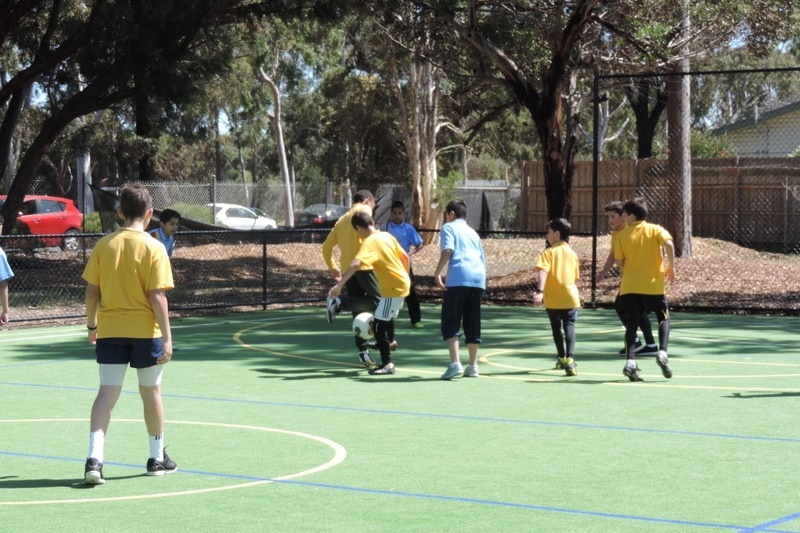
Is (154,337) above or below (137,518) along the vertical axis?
above

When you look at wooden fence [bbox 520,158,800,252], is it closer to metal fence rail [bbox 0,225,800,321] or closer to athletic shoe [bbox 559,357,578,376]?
metal fence rail [bbox 0,225,800,321]

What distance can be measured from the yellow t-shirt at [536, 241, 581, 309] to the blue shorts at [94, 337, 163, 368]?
5.89 m

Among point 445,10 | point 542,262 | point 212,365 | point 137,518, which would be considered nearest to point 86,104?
point 445,10

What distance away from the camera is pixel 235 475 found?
7910mm

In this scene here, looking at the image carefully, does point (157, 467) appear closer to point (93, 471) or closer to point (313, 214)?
point (93, 471)

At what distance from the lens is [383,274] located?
1288 centimetres

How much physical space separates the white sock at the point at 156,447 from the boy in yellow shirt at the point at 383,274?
494 cm

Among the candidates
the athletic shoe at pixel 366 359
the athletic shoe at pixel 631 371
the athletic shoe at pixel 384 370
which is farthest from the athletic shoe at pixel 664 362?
the athletic shoe at pixel 366 359

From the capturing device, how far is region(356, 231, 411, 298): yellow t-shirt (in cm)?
1284

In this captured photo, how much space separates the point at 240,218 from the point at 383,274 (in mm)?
29953

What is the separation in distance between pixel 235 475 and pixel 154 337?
1.03 m

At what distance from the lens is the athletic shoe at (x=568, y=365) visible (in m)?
13.0

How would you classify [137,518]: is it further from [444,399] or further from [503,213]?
[503,213]

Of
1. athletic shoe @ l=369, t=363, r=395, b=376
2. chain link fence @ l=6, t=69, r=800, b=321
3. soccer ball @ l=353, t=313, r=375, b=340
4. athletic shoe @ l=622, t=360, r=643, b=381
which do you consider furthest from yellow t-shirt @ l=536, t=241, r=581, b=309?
chain link fence @ l=6, t=69, r=800, b=321
